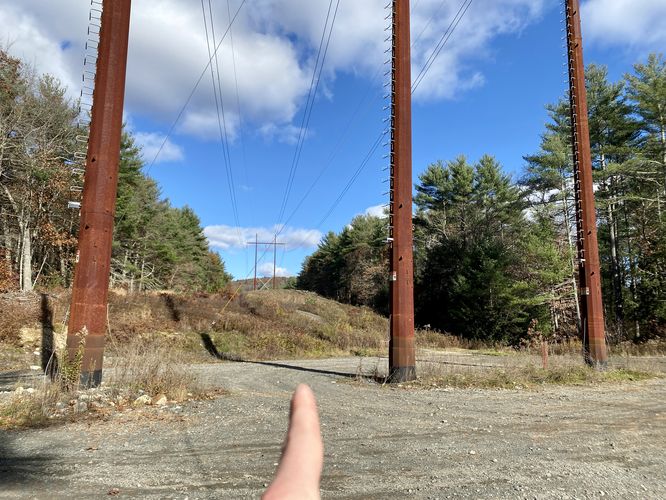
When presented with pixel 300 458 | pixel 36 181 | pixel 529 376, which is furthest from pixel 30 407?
pixel 36 181

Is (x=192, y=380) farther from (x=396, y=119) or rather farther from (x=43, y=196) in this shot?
(x=43, y=196)

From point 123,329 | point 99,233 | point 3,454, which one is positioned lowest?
point 3,454

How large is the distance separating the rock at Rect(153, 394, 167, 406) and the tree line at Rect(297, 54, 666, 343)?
2638 cm

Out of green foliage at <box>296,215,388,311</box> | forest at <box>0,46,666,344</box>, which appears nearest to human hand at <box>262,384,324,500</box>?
forest at <box>0,46,666,344</box>

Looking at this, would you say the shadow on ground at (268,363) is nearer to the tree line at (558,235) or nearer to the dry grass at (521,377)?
the dry grass at (521,377)

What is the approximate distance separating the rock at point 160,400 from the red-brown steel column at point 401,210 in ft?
20.4

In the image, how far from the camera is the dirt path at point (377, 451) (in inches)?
186

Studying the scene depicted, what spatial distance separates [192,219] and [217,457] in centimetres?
6903

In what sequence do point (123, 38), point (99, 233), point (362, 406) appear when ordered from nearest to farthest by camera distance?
1. point (362, 406)
2. point (99, 233)
3. point (123, 38)

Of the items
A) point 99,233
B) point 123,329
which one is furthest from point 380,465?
point 123,329

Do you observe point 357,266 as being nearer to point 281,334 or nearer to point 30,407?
point 281,334

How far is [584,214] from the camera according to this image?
16.6 metres

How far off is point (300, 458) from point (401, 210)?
41.6ft

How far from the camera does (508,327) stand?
35.7m
